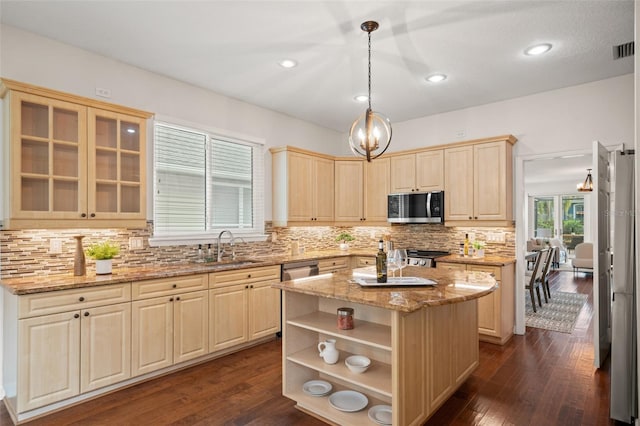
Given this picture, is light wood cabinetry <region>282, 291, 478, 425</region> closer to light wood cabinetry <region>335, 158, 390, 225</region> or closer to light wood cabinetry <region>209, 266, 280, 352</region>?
light wood cabinetry <region>209, 266, 280, 352</region>

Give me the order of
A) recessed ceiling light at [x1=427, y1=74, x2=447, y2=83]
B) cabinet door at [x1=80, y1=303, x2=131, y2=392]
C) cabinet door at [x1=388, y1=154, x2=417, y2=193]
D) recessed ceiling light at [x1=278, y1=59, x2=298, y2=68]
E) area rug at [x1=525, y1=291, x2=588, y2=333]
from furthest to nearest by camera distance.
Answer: cabinet door at [x1=388, y1=154, x2=417, y2=193] < area rug at [x1=525, y1=291, x2=588, y2=333] < recessed ceiling light at [x1=427, y1=74, x2=447, y2=83] < recessed ceiling light at [x1=278, y1=59, x2=298, y2=68] < cabinet door at [x1=80, y1=303, x2=131, y2=392]

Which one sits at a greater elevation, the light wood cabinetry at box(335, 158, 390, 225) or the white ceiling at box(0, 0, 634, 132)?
the white ceiling at box(0, 0, 634, 132)

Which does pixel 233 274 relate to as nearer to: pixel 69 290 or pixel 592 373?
pixel 69 290

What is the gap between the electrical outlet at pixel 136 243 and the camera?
11.6 ft

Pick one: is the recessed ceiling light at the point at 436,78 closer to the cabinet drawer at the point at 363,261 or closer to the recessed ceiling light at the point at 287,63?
the recessed ceiling light at the point at 287,63

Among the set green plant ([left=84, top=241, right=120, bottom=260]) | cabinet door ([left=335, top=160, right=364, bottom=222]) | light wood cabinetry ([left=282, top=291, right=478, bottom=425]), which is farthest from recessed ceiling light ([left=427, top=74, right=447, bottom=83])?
green plant ([left=84, top=241, right=120, bottom=260])

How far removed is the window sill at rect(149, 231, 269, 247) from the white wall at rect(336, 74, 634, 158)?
99.7 inches

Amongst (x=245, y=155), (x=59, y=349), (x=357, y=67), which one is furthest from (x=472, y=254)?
(x=59, y=349)

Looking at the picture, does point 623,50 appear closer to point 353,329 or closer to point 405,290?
point 405,290

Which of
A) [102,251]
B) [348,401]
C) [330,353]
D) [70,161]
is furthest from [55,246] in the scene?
[348,401]

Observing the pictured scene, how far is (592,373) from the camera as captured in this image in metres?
3.34

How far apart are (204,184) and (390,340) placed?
298 cm

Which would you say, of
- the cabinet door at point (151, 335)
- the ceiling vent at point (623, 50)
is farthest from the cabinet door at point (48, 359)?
the ceiling vent at point (623, 50)

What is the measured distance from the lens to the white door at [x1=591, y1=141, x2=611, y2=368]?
3322 millimetres
